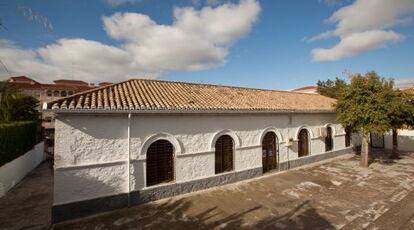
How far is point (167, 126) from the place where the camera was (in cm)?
970

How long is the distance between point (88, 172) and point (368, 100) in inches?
556

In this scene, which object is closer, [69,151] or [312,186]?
[69,151]

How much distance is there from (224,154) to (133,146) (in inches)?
177

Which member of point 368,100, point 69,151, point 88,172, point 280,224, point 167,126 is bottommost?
point 280,224

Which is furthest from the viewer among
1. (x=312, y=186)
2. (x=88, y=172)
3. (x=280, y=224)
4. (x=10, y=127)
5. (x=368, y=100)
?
(x=368, y=100)

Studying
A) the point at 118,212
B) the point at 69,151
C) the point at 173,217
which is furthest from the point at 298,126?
the point at 69,151

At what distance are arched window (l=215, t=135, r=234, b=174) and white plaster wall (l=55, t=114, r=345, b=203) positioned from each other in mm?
274

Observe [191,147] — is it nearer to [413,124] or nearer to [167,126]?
[167,126]

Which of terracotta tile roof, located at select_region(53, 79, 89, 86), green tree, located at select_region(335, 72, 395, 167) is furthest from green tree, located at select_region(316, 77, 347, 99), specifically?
terracotta tile roof, located at select_region(53, 79, 89, 86)

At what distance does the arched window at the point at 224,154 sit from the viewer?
11.3m

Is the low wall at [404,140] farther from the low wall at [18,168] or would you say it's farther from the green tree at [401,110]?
the low wall at [18,168]

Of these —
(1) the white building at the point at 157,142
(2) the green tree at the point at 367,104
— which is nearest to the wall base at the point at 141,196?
(1) the white building at the point at 157,142

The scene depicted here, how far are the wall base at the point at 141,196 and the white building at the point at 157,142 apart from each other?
0.10 feet

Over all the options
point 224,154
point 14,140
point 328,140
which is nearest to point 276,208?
point 224,154
